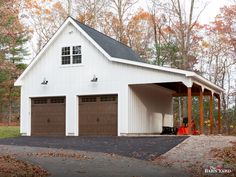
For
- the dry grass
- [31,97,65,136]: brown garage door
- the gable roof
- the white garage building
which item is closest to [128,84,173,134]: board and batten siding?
the white garage building

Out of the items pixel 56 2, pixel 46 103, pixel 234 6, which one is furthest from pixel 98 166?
pixel 56 2

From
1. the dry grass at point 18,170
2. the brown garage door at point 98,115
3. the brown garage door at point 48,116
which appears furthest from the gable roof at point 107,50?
the dry grass at point 18,170

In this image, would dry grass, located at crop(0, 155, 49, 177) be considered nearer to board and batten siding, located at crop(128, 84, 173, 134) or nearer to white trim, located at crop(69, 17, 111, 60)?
board and batten siding, located at crop(128, 84, 173, 134)

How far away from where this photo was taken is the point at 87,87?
68.7 feet

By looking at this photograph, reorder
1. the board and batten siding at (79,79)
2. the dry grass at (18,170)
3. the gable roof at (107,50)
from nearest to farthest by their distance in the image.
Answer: the dry grass at (18,170) < the gable roof at (107,50) < the board and batten siding at (79,79)

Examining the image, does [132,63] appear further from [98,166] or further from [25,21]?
[25,21]

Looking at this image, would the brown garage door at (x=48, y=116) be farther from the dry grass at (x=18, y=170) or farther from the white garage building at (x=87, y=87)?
the dry grass at (x=18, y=170)

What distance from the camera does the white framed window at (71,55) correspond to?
70.7ft

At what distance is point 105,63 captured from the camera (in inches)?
810

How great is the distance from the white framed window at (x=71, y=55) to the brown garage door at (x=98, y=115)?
7.16 ft

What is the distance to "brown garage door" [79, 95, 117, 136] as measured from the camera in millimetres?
20297

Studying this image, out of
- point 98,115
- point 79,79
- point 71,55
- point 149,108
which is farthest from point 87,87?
point 149,108

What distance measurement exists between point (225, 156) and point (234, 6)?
24141mm

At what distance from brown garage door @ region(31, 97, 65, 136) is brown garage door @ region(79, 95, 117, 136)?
1271 millimetres
